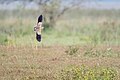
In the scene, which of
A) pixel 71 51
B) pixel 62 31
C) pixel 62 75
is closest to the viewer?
pixel 62 75

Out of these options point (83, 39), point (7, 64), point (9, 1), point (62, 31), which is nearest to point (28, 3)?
point (9, 1)

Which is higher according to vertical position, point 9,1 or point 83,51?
point 9,1

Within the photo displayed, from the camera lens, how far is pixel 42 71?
488 inches

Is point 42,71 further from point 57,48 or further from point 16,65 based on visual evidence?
point 57,48

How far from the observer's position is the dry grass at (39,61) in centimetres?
1198

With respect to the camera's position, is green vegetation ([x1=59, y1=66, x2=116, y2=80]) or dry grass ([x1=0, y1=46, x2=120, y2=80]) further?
dry grass ([x1=0, y1=46, x2=120, y2=80])

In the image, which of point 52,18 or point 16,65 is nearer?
point 16,65

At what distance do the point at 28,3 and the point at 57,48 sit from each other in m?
14.8

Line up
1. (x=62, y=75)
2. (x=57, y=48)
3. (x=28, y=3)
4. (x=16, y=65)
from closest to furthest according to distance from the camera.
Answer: (x=62, y=75) → (x=16, y=65) → (x=57, y=48) → (x=28, y=3)

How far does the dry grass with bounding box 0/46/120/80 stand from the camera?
12.0m

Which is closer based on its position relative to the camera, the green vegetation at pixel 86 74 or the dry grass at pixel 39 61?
the green vegetation at pixel 86 74

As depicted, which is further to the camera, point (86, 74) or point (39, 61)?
point (39, 61)

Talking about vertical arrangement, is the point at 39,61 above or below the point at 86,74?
above

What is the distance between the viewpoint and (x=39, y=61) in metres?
14.0
